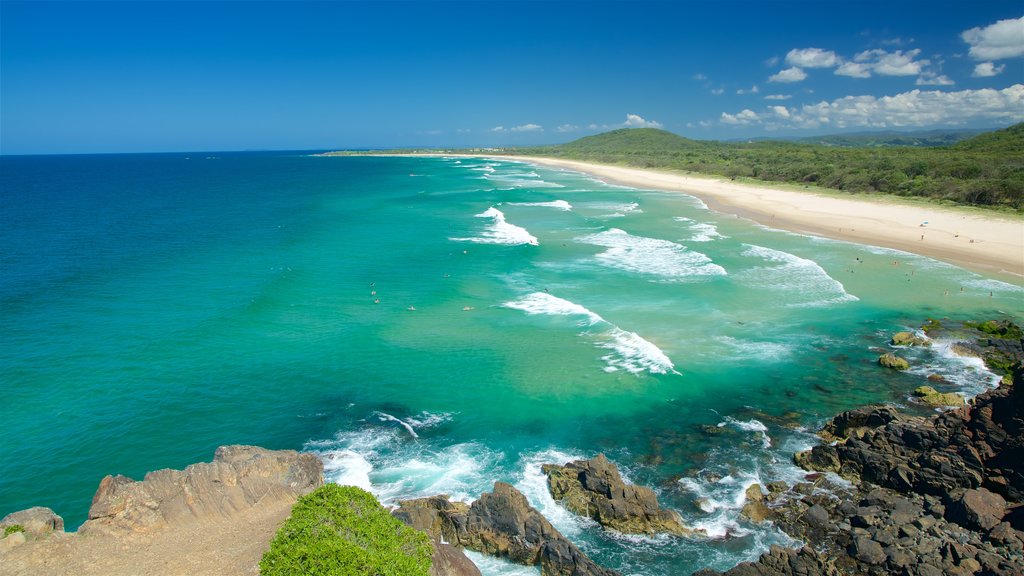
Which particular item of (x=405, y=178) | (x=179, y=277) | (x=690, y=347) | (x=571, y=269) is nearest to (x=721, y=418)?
(x=690, y=347)

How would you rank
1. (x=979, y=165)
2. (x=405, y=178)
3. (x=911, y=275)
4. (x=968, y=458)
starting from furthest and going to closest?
(x=405, y=178) → (x=979, y=165) → (x=911, y=275) → (x=968, y=458)

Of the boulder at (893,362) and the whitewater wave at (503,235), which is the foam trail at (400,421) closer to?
the boulder at (893,362)

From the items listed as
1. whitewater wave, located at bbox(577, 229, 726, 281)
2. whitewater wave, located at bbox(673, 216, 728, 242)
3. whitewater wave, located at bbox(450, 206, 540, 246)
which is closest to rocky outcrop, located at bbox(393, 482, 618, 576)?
whitewater wave, located at bbox(577, 229, 726, 281)

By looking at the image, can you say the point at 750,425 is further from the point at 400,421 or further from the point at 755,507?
the point at 400,421

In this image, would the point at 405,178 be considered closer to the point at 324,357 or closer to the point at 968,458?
the point at 324,357

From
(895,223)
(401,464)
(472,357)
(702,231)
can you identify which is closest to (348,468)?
(401,464)

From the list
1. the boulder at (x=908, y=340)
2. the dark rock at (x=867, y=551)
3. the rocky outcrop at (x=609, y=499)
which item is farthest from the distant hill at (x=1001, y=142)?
the rocky outcrop at (x=609, y=499)

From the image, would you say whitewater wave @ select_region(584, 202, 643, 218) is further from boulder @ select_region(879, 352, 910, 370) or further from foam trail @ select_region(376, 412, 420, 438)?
foam trail @ select_region(376, 412, 420, 438)
